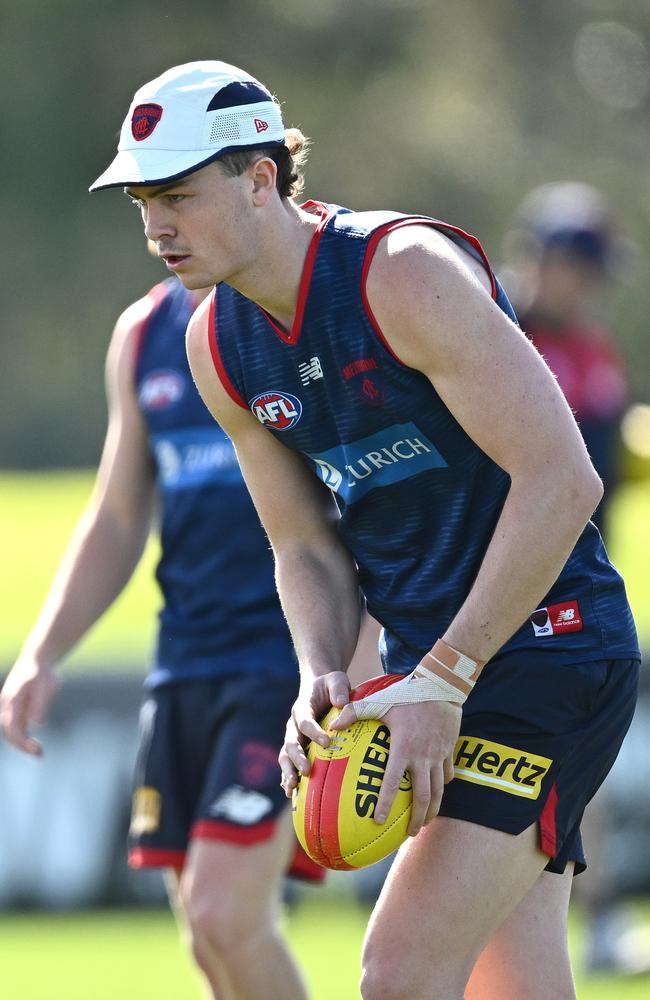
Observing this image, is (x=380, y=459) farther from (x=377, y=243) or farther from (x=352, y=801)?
(x=352, y=801)

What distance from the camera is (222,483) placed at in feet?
16.9

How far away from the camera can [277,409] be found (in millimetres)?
3654

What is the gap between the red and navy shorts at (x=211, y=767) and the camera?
16.1ft

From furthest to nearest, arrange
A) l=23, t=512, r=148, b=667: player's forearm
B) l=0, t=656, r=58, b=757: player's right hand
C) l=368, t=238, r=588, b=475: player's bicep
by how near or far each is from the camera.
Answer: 1. l=23, t=512, r=148, b=667: player's forearm
2. l=0, t=656, r=58, b=757: player's right hand
3. l=368, t=238, r=588, b=475: player's bicep

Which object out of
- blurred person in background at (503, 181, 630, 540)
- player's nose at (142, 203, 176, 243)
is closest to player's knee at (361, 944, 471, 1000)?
player's nose at (142, 203, 176, 243)

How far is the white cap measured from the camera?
340 cm

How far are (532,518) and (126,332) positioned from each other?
2312 mm

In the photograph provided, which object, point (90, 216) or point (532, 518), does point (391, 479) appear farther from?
point (90, 216)

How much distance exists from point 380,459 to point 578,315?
146 inches

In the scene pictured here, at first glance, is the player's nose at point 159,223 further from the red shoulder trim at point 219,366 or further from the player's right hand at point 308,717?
the player's right hand at point 308,717

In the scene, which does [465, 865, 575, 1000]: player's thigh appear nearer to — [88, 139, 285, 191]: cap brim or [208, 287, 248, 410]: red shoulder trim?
[208, 287, 248, 410]: red shoulder trim

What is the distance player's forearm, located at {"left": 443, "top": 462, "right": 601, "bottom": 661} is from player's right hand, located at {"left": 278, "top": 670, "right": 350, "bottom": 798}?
0.30 m

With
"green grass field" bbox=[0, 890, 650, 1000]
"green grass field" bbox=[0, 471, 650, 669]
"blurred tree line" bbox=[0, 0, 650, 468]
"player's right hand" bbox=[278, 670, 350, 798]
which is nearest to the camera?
"player's right hand" bbox=[278, 670, 350, 798]

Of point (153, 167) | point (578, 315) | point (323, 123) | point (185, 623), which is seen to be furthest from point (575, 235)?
point (323, 123)
